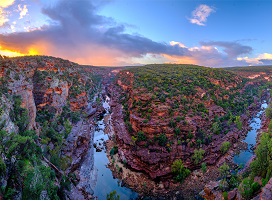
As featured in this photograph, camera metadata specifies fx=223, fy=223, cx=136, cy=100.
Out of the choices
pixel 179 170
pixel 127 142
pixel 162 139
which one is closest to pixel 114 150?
pixel 127 142

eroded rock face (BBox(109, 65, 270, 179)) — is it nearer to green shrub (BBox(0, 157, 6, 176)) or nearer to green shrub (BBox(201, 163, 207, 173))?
green shrub (BBox(201, 163, 207, 173))

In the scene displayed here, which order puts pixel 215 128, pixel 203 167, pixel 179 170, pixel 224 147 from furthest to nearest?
pixel 215 128
pixel 224 147
pixel 203 167
pixel 179 170

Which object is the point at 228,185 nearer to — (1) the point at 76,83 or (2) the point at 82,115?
(2) the point at 82,115

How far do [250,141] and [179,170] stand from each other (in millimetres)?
15123

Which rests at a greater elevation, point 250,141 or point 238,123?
point 238,123

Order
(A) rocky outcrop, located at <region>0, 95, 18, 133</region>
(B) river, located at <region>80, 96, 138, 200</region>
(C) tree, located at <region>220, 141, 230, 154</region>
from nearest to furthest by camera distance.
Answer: (A) rocky outcrop, located at <region>0, 95, 18, 133</region>, (B) river, located at <region>80, 96, 138, 200</region>, (C) tree, located at <region>220, 141, 230, 154</region>

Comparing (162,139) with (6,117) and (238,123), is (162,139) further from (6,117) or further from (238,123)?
(6,117)

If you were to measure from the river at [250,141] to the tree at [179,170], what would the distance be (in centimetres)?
740

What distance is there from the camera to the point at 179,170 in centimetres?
2338

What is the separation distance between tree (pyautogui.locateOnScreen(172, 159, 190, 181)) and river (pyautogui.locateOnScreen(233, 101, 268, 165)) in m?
7.40

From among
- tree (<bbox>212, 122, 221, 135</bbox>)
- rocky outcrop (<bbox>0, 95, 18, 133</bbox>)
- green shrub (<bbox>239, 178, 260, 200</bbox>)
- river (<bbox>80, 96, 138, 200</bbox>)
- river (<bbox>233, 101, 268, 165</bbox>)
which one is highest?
rocky outcrop (<bbox>0, 95, 18, 133</bbox>)

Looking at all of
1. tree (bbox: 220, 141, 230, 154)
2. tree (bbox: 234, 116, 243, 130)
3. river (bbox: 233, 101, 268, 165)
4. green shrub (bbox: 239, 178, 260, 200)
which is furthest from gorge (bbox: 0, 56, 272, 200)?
river (bbox: 233, 101, 268, 165)

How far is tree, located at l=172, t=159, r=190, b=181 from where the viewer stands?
75.3 ft

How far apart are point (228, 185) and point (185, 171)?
16.4ft
